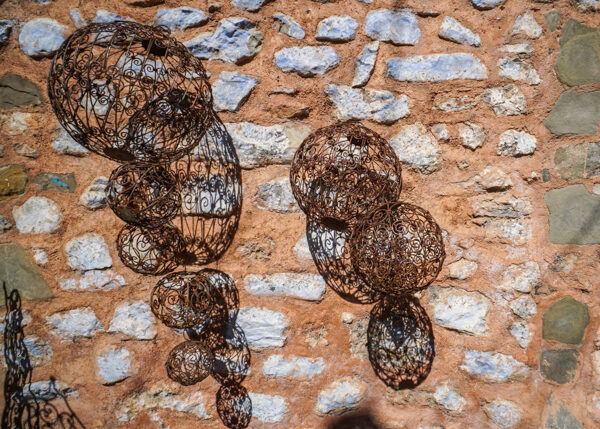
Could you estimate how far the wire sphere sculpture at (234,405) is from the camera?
6.28ft

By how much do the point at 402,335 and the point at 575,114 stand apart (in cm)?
112

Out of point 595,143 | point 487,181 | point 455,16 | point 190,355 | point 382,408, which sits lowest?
point 382,408

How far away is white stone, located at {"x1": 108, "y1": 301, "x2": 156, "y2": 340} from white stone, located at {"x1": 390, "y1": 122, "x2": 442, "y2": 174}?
1209 millimetres

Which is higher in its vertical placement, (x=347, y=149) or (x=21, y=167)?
(x=347, y=149)

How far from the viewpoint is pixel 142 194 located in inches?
62.2

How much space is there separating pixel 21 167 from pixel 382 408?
176 cm

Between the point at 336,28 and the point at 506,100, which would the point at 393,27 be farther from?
the point at 506,100

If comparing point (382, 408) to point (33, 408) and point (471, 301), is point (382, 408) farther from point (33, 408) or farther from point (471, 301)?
point (33, 408)

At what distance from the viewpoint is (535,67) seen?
185cm

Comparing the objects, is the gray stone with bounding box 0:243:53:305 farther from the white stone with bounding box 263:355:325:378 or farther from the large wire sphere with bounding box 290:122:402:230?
the large wire sphere with bounding box 290:122:402:230

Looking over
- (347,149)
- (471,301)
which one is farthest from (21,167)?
(471,301)

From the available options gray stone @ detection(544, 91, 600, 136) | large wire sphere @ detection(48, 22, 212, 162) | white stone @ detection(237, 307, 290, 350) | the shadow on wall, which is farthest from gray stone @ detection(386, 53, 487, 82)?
the shadow on wall

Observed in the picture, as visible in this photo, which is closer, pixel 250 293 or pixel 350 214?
pixel 350 214

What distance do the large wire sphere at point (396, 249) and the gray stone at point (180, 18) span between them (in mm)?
1021
